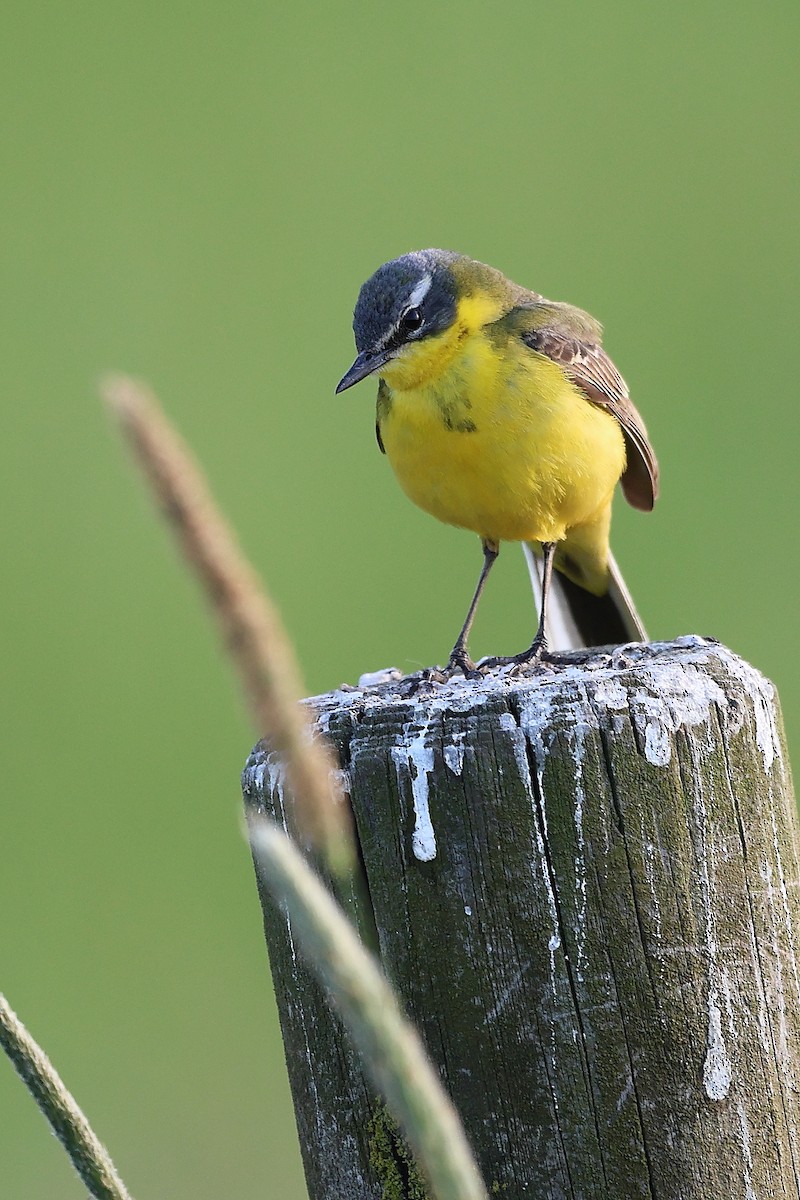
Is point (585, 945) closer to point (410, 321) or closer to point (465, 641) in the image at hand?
point (465, 641)

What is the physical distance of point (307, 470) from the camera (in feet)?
33.3

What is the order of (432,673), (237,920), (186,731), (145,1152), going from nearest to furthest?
(432,673) < (145,1152) < (237,920) < (186,731)

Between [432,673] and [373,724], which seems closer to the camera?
[373,724]

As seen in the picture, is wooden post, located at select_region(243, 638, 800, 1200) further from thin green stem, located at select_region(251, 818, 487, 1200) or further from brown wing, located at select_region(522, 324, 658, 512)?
brown wing, located at select_region(522, 324, 658, 512)

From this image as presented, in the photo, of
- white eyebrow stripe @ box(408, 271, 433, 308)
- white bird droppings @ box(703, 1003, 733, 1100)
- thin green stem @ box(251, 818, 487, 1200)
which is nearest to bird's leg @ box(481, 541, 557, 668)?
white eyebrow stripe @ box(408, 271, 433, 308)

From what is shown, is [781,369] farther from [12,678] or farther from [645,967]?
[645,967]

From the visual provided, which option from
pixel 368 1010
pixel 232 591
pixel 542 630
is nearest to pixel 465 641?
pixel 542 630

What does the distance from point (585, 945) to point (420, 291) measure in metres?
3.29

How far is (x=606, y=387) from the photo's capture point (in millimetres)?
5520

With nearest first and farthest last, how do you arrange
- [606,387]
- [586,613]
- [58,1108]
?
[58,1108] → [606,387] → [586,613]

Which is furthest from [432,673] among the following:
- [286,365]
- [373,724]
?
[286,365]

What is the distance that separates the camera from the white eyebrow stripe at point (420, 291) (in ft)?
17.2

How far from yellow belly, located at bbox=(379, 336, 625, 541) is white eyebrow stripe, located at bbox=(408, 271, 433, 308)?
0.26 m

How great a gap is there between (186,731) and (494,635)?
194 cm
